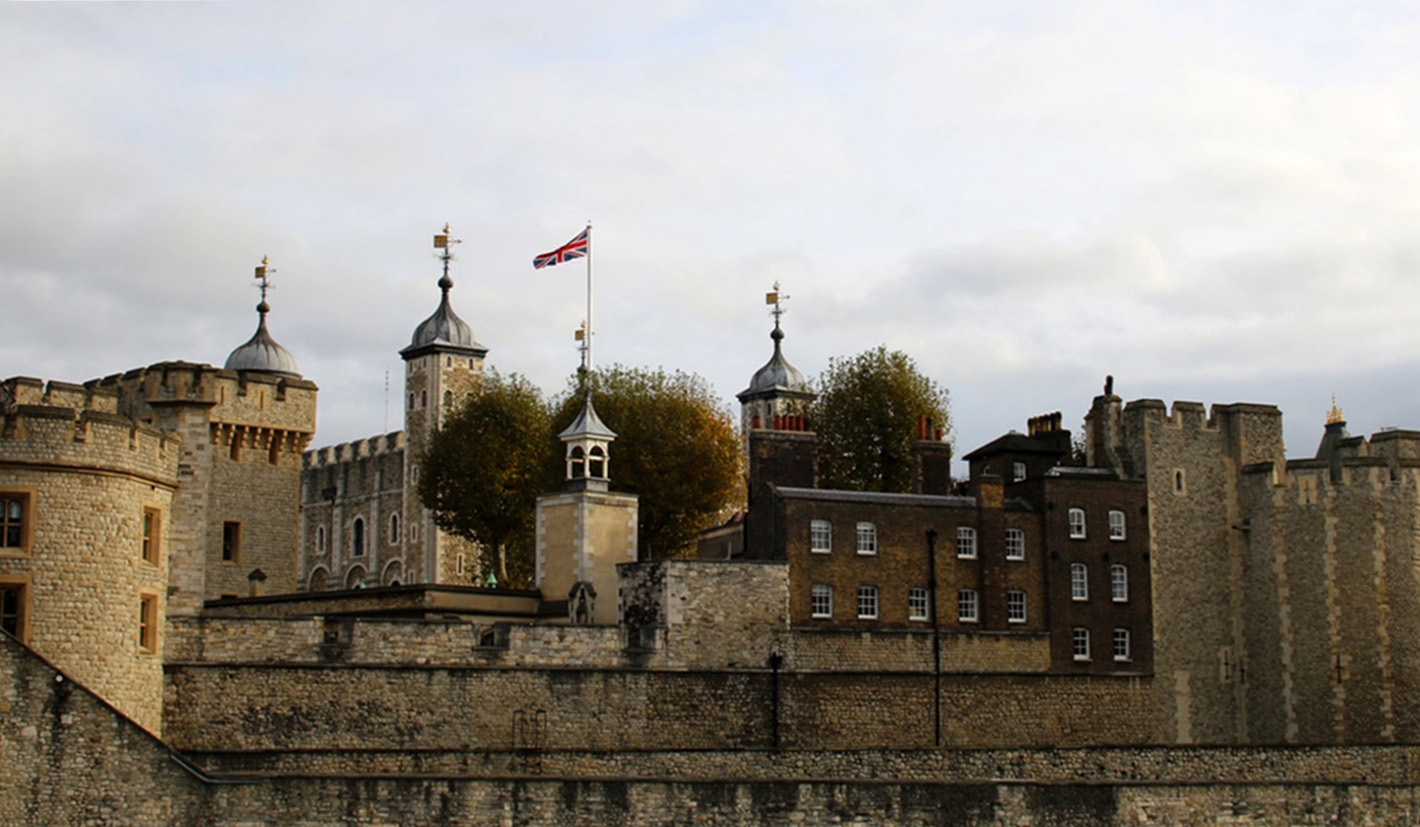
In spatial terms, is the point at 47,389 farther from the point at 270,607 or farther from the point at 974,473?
the point at 974,473

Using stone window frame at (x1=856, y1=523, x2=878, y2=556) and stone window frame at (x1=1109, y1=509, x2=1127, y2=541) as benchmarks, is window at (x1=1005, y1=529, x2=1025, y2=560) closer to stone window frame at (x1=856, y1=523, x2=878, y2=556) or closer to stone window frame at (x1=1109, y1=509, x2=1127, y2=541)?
stone window frame at (x1=1109, y1=509, x2=1127, y2=541)

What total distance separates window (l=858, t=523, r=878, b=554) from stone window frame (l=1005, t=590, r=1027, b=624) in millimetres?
3840

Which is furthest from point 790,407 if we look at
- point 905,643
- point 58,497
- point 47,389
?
point 58,497

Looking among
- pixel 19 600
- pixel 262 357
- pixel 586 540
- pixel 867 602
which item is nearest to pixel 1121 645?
pixel 867 602

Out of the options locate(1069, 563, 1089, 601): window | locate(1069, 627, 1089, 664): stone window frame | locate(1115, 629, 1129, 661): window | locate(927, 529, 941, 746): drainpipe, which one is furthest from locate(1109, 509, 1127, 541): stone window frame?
locate(927, 529, 941, 746): drainpipe

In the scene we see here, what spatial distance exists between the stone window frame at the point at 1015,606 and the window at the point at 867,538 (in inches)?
151

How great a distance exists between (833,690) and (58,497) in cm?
1846

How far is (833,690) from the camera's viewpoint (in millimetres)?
44219

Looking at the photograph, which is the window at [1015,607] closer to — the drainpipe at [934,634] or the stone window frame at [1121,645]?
the drainpipe at [934,634]

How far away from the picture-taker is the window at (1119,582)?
4947 cm

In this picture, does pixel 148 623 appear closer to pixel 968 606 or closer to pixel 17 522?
pixel 17 522

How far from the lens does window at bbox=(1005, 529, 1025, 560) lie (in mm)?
48812

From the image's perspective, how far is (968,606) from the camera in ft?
157

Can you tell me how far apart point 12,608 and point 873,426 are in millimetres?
37134
